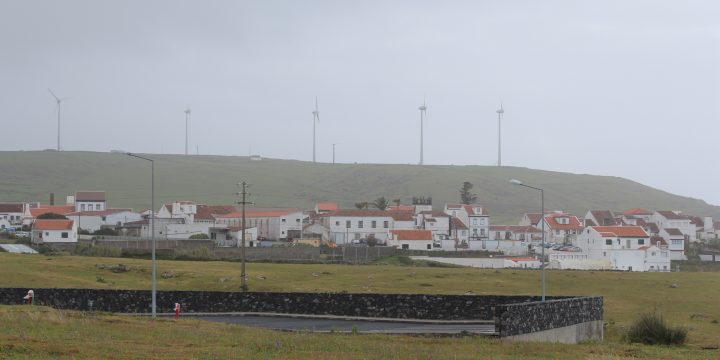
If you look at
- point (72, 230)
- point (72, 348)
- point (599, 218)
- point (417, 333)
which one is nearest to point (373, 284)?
point (417, 333)

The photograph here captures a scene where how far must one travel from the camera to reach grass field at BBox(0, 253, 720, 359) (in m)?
28.3

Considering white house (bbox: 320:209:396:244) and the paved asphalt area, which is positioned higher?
white house (bbox: 320:209:396:244)

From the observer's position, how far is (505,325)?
33.6 metres

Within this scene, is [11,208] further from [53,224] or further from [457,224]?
[457,224]

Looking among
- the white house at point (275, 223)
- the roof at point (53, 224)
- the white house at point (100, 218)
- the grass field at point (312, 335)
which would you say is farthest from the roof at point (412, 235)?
the white house at point (100, 218)

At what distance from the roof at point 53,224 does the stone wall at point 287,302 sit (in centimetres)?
7007

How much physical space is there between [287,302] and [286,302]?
8 cm

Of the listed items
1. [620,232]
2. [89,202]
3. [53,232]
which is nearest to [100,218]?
[89,202]

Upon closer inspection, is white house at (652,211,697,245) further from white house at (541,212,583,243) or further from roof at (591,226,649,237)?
roof at (591,226,649,237)

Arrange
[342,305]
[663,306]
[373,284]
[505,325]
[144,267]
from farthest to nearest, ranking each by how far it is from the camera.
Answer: [144,267]
[373,284]
[663,306]
[342,305]
[505,325]

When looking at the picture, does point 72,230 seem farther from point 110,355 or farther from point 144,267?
point 110,355

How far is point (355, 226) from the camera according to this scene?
137 meters

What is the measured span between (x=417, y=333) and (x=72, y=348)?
14075mm

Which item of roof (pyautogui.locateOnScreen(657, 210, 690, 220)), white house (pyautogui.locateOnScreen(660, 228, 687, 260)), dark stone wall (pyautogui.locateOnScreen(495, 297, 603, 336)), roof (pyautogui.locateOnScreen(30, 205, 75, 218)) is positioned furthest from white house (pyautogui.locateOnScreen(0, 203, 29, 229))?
dark stone wall (pyautogui.locateOnScreen(495, 297, 603, 336))
